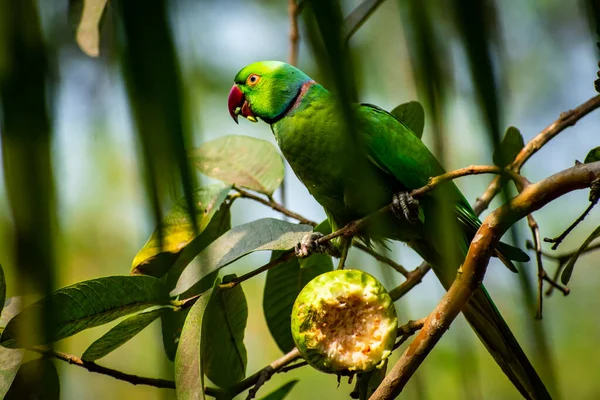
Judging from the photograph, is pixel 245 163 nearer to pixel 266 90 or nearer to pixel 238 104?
pixel 266 90

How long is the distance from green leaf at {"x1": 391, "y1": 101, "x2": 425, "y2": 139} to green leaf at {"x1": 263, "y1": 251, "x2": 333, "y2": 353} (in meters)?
0.52

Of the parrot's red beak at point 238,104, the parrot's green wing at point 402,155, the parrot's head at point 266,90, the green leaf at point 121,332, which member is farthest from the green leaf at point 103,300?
the parrot's red beak at point 238,104

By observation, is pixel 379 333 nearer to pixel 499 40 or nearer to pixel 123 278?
pixel 123 278

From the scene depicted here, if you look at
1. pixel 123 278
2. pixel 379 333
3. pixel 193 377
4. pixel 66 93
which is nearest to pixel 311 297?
pixel 379 333

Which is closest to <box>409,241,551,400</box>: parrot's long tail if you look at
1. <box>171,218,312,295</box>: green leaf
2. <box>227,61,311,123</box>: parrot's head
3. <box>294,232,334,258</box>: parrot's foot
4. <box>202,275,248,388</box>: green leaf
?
<box>294,232,334,258</box>: parrot's foot

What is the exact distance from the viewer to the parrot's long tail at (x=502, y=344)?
157 centimetres

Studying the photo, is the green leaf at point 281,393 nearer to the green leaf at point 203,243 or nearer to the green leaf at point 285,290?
the green leaf at point 285,290

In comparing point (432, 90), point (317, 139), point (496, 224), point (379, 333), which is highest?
point (317, 139)

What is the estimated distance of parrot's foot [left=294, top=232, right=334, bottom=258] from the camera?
148 cm

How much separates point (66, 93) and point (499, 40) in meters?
0.25

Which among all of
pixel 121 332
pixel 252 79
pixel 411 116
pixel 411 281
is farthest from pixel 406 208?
pixel 252 79

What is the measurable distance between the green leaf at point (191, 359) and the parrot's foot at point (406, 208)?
2.43 ft

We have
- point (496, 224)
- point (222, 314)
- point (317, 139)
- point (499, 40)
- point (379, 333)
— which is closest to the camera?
point (499, 40)

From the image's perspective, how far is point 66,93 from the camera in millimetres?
381
